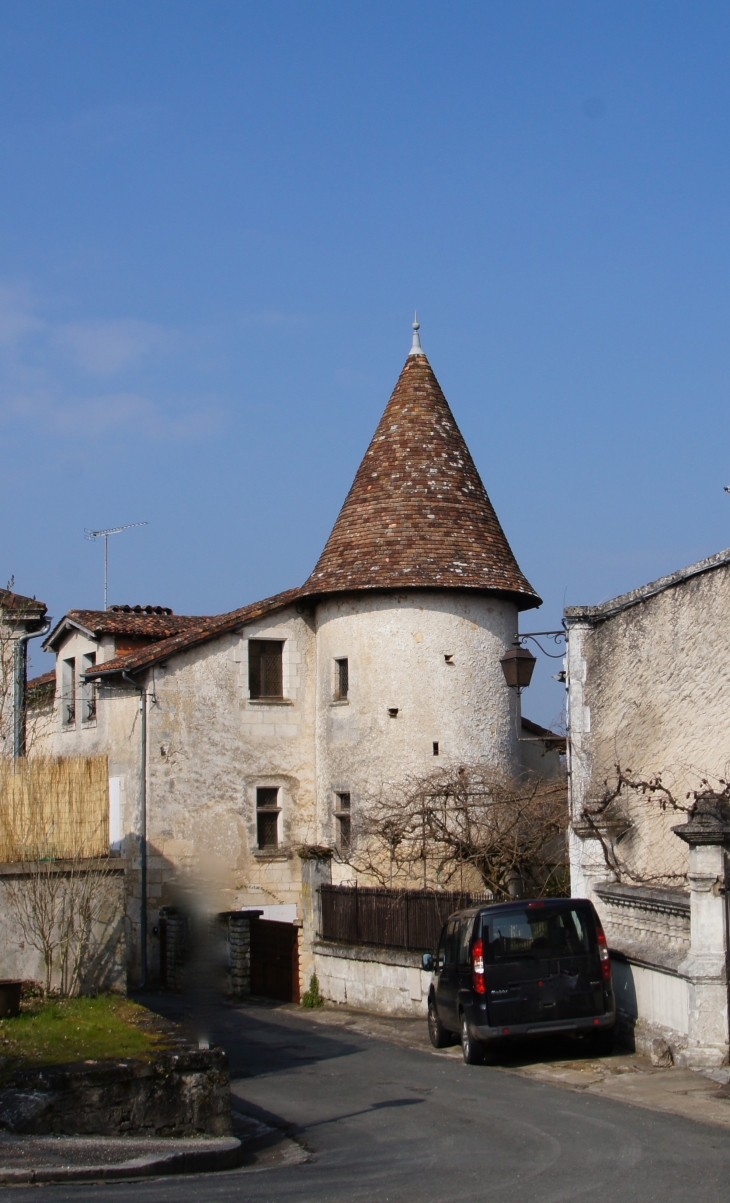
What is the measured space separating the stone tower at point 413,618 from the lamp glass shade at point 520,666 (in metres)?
6.91

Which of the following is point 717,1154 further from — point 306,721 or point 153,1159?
point 306,721

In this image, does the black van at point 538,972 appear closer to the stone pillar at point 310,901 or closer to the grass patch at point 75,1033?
the grass patch at point 75,1033

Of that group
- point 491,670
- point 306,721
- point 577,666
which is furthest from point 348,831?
point 577,666

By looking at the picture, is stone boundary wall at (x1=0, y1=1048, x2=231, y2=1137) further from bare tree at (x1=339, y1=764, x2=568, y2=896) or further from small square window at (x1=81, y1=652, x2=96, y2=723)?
small square window at (x1=81, y1=652, x2=96, y2=723)

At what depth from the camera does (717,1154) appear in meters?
8.90

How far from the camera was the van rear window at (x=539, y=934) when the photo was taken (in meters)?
13.3

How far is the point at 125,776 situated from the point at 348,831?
4.69 m

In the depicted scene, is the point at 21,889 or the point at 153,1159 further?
the point at 21,889

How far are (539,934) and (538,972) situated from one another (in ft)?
1.25

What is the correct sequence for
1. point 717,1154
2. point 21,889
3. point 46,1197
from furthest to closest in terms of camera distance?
1. point 21,889
2. point 717,1154
3. point 46,1197

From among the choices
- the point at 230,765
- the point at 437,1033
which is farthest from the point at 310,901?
the point at 437,1033

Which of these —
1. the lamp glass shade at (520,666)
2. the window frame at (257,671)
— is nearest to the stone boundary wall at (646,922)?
the lamp glass shade at (520,666)

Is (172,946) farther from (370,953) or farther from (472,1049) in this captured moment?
(472,1049)

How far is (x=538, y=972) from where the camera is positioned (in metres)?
13.2
